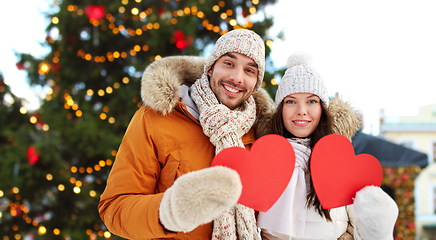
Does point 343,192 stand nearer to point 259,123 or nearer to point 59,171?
point 259,123

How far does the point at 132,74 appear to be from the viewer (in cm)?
356

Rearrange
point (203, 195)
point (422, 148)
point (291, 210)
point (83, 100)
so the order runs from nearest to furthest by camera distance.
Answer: point (203, 195) < point (291, 210) < point (83, 100) < point (422, 148)

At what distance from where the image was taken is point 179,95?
53.9 inches

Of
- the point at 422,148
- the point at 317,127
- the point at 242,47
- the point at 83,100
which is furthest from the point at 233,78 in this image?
the point at 422,148

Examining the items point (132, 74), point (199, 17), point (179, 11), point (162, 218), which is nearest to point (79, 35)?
point (132, 74)

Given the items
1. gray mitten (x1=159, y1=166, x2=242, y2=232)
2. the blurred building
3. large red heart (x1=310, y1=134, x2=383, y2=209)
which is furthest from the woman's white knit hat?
the blurred building

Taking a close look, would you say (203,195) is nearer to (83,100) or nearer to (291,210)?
(291,210)

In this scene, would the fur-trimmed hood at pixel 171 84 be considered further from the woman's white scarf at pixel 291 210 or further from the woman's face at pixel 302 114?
the woman's white scarf at pixel 291 210

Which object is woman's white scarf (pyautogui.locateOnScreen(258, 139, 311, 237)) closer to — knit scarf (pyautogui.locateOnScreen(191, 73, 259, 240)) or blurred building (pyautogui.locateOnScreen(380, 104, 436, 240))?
knit scarf (pyautogui.locateOnScreen(191, 73, 259, 240))

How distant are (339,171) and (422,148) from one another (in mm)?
16862

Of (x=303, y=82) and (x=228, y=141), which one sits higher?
(x=303, y=82)

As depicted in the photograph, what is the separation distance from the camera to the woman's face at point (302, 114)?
1.33 meters

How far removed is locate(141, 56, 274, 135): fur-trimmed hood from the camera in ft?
4.25

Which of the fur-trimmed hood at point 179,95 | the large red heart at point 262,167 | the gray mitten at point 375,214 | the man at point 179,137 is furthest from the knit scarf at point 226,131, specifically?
the gray mitten at point 375,214
